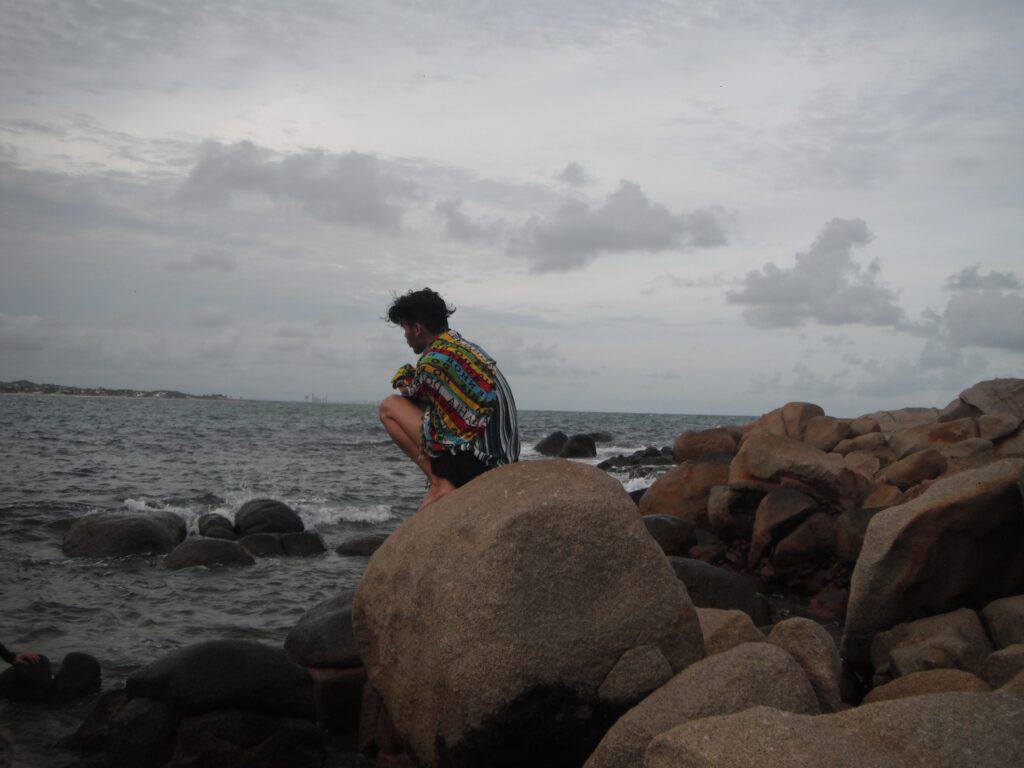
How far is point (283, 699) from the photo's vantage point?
5.64 m

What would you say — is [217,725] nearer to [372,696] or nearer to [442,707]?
[372,696]

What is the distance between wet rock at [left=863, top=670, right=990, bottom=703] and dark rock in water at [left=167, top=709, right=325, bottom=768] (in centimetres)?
346

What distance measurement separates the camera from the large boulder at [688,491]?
12812 millimetres

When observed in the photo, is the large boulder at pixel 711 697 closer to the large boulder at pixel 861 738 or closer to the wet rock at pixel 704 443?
the large boulder at pixel 861 738

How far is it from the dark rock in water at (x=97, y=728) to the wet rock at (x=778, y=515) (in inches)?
290

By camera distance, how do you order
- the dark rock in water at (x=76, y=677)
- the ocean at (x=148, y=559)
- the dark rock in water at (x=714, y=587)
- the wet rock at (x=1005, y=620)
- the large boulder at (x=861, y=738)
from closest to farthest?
the large boulder at (x=861, y=738) → the wet rock at (x=1005, y=620) → the dark rock in water at (x=76, y=677) → the dark rock in water at (x=714, y=587) → the ocean at (x=148, y=559)

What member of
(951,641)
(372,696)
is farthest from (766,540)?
(372,696)

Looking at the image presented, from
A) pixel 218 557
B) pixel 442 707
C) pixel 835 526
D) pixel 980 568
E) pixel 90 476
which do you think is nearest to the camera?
pixel 442 707

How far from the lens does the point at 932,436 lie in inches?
642

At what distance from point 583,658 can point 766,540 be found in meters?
6.78

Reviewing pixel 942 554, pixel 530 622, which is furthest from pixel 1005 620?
pixel 530 622

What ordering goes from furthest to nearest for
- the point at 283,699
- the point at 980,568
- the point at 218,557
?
1. the point at 218,557
2. the point at 980,568
3. the point at 283,699

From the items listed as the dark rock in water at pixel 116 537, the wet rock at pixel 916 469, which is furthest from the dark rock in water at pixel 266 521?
the wet rock at pixel 916 469

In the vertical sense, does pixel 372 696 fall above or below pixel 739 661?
below
